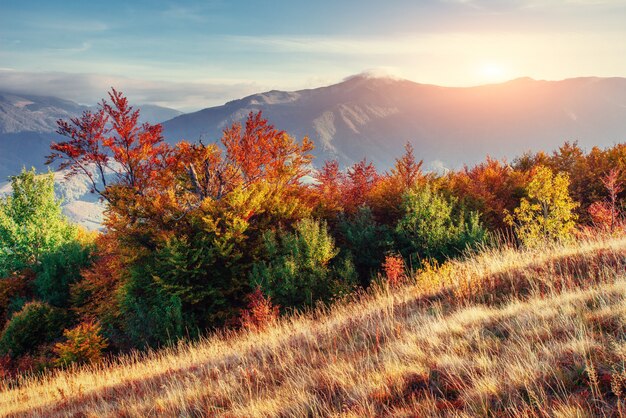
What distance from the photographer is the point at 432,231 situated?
690 inches

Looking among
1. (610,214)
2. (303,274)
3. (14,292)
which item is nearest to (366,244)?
(303,274)

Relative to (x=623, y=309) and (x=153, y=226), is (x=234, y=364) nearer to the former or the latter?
(x=623, y=309)

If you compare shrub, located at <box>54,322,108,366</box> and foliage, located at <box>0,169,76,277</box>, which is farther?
foliage, located at <box>0,169,76,277</box>

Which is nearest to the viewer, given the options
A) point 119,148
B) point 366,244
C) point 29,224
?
point 366,244

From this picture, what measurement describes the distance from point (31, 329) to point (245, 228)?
16.2 metres

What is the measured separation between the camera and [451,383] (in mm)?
4035

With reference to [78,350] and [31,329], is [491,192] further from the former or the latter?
[31,329]

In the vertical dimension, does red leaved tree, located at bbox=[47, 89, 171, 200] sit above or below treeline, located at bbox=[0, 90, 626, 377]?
above

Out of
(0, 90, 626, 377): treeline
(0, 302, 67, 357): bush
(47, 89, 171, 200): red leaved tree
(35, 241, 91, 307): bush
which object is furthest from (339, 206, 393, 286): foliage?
(35, 241, 91, 307): bush

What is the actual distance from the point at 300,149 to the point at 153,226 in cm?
1313

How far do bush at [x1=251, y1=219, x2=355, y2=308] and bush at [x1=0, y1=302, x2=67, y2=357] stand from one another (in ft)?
53.7

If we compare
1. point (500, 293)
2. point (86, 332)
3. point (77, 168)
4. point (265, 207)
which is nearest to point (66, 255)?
point (77, 168)

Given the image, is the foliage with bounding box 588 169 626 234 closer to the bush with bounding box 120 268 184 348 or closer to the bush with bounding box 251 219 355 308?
the bush with bounding box 251 219 355 308

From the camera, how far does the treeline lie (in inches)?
674
